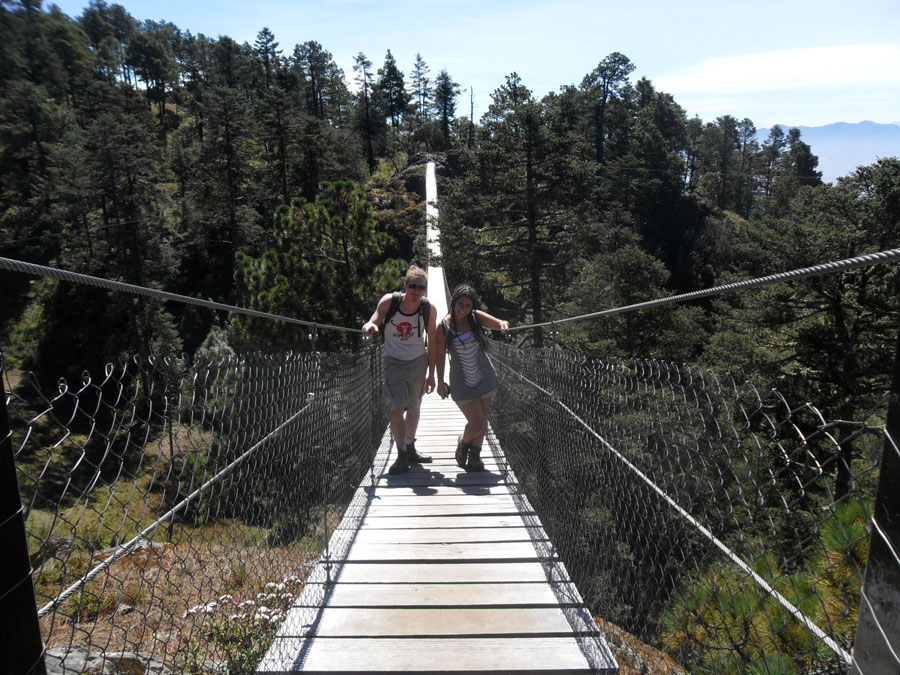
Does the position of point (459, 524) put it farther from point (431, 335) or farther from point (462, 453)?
point (431, 335)

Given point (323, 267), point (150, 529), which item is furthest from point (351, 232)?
point (150, 529)

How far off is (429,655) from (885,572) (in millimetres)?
1689

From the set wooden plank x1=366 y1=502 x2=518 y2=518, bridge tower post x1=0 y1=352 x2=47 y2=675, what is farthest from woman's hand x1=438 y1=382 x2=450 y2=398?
bridge tower post x1=0 y1=352 x2=47 y2=675

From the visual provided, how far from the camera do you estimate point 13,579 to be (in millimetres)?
674

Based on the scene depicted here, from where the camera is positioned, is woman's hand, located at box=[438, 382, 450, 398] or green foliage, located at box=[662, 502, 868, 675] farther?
woman's hand, located at box=[438, 382, 450, 398]

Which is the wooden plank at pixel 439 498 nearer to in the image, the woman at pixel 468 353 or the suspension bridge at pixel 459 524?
the suspension bridge at pixel 459 524

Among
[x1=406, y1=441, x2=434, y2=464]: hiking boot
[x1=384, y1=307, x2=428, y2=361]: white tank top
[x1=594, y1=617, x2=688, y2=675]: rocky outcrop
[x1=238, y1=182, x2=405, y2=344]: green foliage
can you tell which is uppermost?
[x1=238, y1=182, x2=405, y2=344]: green foliage

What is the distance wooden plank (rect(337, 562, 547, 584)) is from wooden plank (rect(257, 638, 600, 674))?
417mm

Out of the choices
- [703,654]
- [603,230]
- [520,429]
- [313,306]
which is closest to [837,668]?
[703,654]

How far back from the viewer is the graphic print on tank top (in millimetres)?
3562

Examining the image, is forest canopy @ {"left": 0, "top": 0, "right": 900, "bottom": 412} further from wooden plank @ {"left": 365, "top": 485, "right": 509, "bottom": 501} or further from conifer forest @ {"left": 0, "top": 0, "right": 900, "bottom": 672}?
wooden plank @ {"left": 365, "top": 485, "right": 509, "bottom": 501}

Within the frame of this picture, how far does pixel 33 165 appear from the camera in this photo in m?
16.5

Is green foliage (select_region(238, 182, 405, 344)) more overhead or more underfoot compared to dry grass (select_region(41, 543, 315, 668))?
more overhead

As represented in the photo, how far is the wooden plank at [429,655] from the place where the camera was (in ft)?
6.40
